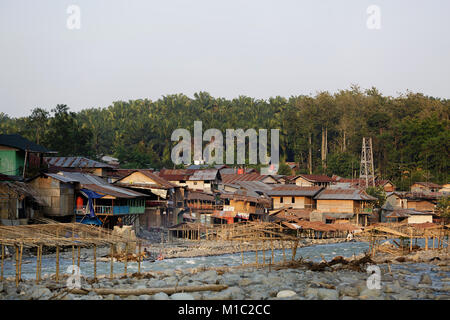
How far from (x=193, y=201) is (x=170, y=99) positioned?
205 ft

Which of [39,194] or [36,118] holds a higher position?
[36,118]

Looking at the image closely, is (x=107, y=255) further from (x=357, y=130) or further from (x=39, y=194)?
(x=357, y=130)

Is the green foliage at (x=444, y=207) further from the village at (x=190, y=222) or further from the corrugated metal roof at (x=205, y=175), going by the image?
the corrugated metal roof at (x=205, y=175)

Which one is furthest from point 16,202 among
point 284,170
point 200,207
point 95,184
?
point 284,170

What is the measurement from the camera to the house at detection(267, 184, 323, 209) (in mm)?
57031

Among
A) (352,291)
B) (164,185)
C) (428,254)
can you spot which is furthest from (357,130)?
(352,291)

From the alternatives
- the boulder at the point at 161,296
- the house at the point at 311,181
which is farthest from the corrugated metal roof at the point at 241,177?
the boulder at the point at 161,296

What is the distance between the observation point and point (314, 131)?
85.0 metres

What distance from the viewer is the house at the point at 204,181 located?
5794cm

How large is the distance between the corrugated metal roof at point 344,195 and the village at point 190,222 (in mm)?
100

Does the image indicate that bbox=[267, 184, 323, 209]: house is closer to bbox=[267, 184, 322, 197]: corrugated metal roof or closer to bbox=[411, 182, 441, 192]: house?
bbox=[267, 184, 322, 197]: corrugated metal roof

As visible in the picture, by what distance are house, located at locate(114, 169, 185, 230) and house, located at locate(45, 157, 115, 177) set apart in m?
1.83

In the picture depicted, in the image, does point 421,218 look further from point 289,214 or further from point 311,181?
point 311,181

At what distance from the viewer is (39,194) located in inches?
1431
